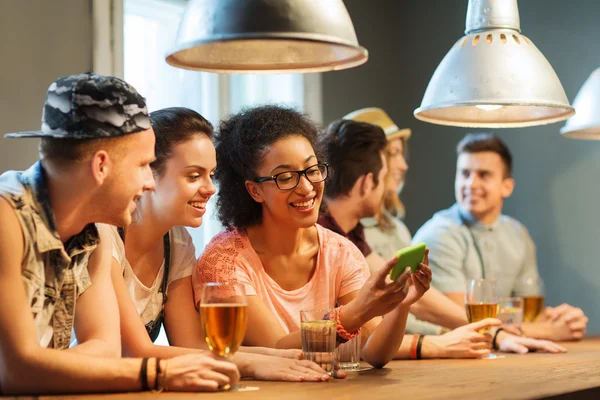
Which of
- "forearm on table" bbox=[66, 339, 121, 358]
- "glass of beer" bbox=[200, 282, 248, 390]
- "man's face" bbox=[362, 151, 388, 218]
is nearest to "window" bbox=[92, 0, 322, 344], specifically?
"man's face" bbox=[362, 151, 388, 218]

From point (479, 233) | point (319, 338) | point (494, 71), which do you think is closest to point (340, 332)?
point (319, 338)

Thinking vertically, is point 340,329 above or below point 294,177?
below

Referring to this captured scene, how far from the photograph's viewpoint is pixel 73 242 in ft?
5.74

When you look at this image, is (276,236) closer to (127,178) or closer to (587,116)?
(127,178)

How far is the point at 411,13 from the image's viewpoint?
5.57 m

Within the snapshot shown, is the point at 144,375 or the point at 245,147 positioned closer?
the point at 144,375

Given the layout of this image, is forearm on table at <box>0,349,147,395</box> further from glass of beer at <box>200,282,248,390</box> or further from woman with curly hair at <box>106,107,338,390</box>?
woman with curly hair at <box>106,107,338,390</box>

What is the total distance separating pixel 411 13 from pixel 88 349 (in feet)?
14.1

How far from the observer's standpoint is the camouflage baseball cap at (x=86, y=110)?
1649mm

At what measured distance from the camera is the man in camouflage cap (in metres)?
1.56

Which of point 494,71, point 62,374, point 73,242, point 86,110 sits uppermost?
point 494,71

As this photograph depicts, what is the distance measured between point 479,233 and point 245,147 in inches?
80.2

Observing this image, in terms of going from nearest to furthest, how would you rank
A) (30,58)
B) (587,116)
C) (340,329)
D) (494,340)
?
1. (340,329)
2. (494,340)
3. (30,58)
4. (587,116)

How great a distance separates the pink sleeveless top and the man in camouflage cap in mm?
515
